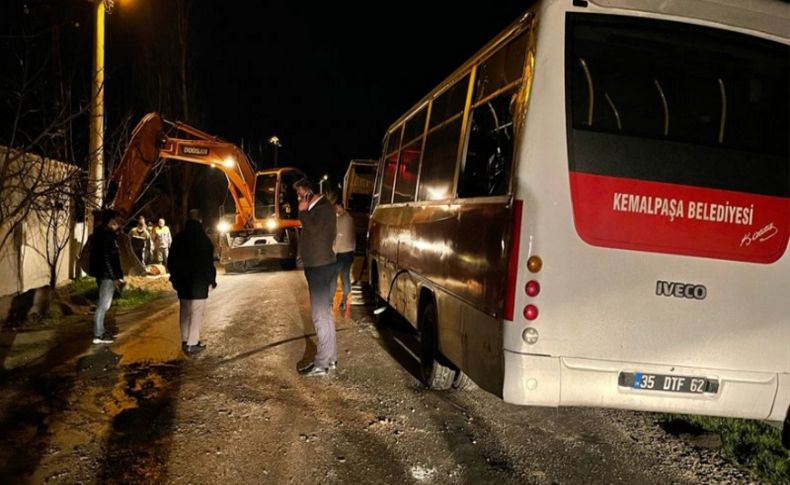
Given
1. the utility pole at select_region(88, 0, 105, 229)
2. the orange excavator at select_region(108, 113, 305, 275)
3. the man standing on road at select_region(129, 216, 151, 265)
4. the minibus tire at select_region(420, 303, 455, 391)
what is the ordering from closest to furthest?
the minibus tire at select_region(420, 303, 455, 391) → the utility pole at select_region(88, 0, 105, 229) → the orange excavator at select_region(108, 113, 305, 275) → the man standing on road at select_region(129, 216, 151, 265)

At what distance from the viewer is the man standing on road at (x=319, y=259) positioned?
21.4 feet

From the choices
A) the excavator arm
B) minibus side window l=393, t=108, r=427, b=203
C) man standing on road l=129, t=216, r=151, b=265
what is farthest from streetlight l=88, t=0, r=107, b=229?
minibus side window l=393, t=108, r=427, b=203

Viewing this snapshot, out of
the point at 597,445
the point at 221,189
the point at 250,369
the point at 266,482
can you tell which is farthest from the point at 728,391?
the point at 221,189

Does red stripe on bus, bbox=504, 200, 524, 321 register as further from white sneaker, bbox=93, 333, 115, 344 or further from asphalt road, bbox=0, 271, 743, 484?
white sneaker, bbox=93, 333, 115, 344

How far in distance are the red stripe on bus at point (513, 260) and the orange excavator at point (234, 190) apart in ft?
38.0

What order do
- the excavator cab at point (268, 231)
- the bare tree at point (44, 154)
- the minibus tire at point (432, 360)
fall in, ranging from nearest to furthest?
the minibus tire at point (432, 360) → the bare tree at point (44, 154) → the excavator cab at point (268, 231)

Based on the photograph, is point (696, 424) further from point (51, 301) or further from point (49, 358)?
point (51, 301)

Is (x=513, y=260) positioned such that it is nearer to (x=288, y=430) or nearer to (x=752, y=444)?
(x=288, y=430)

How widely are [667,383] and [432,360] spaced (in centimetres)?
260

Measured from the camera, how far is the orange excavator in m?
13.7
